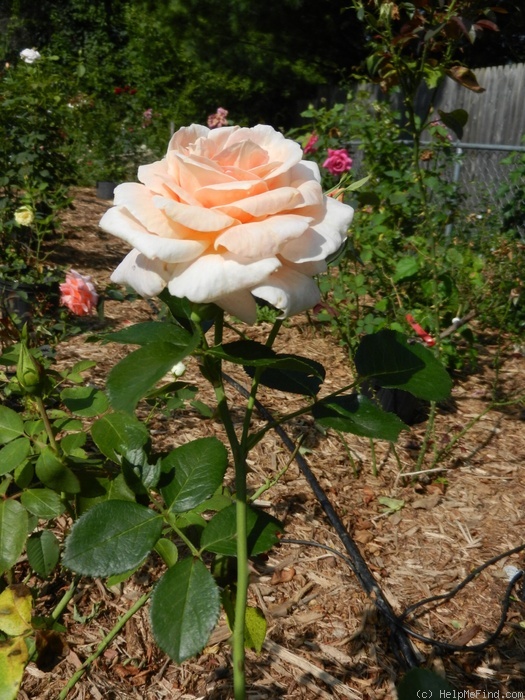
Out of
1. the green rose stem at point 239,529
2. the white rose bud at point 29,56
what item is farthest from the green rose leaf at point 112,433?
the white rose bud at point 29,56

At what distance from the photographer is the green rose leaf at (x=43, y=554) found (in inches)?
46.2

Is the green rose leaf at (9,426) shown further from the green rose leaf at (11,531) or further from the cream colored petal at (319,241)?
the cream colored petal at (319,241)

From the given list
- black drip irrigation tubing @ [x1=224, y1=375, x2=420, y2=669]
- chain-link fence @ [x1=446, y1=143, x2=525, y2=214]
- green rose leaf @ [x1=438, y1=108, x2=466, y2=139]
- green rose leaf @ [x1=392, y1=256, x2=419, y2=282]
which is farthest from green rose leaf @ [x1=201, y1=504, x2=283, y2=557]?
chain-link fence @ [x1=446, y1=143, x2=525, y2=214]

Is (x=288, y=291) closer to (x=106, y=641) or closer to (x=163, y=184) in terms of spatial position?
(x=163, y=184)

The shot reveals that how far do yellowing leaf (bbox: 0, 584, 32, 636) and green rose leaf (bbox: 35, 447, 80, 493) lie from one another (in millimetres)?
162

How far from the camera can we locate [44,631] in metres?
1.06

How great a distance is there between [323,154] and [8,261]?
7.21ft

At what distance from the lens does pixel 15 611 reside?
39.2 inches

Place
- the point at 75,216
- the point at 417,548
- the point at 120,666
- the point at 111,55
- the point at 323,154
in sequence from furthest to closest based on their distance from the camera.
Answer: the point at 111,55
the point at 75,216
the point at 323,154
the point at 417,548
the point at 120,666

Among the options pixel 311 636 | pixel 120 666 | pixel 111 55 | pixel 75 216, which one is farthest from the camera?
pixel 111 55

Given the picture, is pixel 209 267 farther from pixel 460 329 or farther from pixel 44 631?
pixel 460 329

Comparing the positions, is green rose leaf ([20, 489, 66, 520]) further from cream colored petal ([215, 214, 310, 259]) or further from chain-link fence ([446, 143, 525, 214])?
chain-link fence ([446, 143, 525, 214])

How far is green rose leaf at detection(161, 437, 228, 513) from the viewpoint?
76cm

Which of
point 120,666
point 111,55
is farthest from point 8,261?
point 111,55
